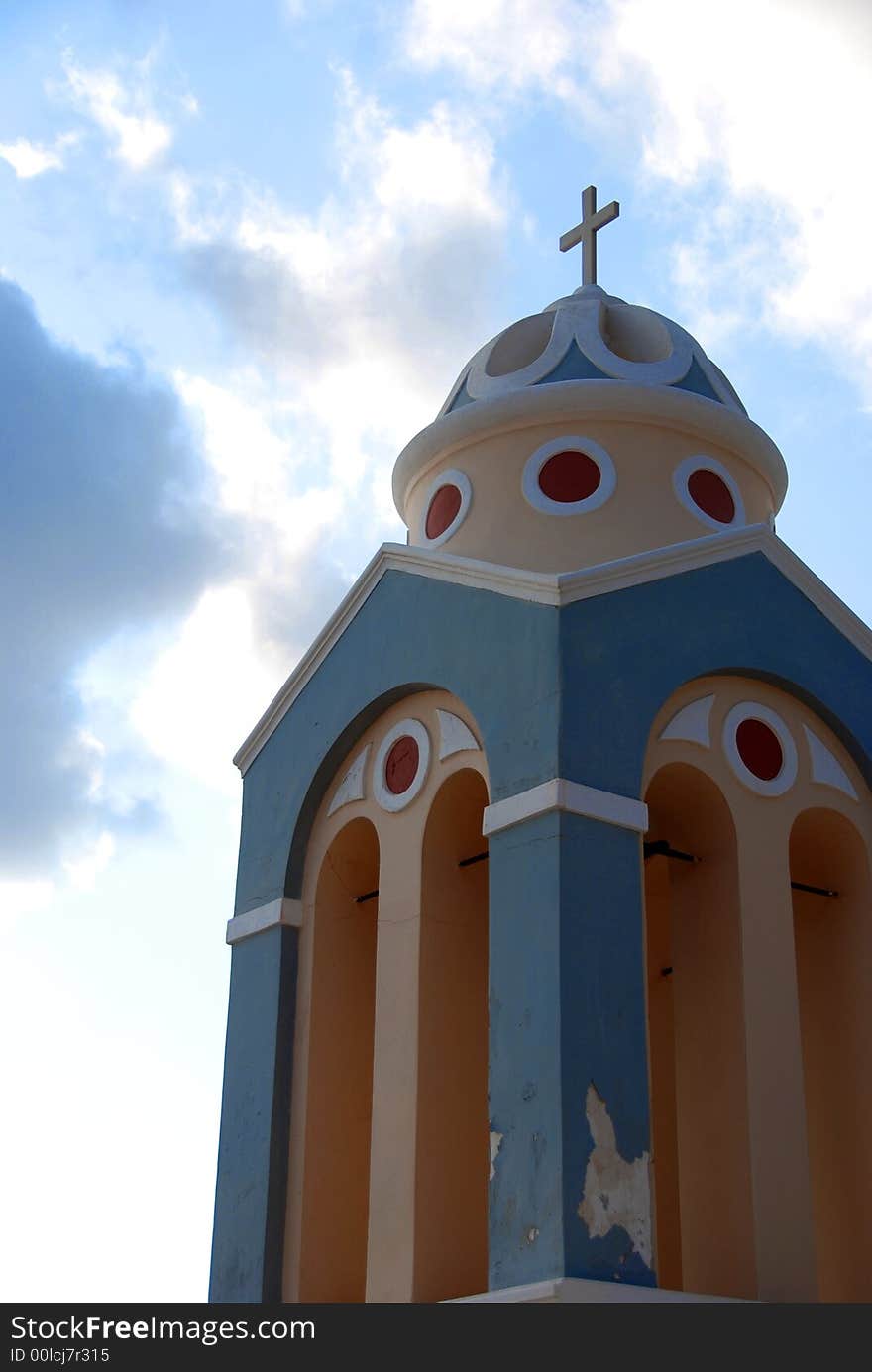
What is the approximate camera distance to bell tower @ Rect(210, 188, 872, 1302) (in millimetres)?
11992

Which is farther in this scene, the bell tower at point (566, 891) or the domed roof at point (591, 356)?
the domed roof at point (591, 356)

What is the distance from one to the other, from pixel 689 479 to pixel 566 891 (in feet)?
14.6

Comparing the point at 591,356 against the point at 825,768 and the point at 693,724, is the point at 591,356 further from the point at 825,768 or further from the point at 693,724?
the point at 825,768

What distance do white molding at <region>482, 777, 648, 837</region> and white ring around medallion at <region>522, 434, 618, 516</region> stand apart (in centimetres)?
308

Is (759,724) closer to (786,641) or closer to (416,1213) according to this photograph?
(786,641)

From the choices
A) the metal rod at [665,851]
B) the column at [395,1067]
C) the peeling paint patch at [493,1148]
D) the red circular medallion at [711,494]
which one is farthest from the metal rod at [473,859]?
the red circular medallion at [711,494]

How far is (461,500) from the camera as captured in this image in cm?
1552

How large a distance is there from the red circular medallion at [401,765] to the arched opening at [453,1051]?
0.41 metres

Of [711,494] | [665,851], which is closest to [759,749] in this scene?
[665,851]

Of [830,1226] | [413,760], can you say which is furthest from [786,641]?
[830,1226]

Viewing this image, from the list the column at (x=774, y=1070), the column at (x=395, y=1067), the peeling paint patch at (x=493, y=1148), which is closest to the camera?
the peeling paint patch at (x=493, y=1148)

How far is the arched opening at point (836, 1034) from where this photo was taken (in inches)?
529

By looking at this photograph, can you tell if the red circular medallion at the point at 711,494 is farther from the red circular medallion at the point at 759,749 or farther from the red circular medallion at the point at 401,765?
the red circular medallion at the point at 401,765
